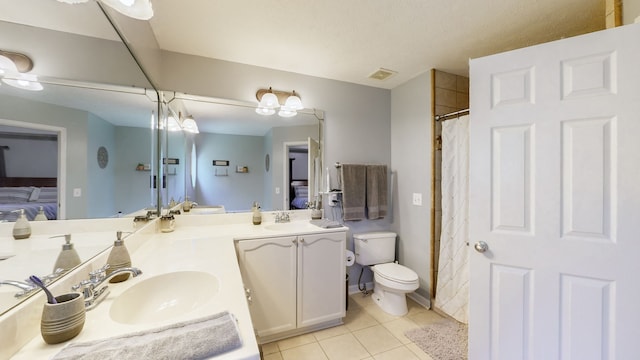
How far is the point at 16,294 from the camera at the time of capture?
0.58 meters

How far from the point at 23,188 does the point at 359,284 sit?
101 inches

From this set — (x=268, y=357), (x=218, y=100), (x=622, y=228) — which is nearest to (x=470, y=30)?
(x=622, y=228)

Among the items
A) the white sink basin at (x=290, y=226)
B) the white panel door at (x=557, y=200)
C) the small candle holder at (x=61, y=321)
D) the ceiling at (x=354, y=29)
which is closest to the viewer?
the small candle holder at (x=61, y=321)

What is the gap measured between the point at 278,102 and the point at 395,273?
1973 millimetres

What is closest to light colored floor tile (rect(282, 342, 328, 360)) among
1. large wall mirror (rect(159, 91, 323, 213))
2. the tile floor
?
the tile floor

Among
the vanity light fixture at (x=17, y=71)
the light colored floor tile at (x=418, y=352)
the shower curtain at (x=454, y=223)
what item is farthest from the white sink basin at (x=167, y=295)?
the shower curtain at (x=454, y=223)

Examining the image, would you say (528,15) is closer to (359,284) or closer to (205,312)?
(205,312)

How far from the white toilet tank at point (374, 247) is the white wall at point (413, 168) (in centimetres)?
17

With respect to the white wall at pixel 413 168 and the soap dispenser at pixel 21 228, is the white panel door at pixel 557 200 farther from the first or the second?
the soap dispenser at pixel 21 228

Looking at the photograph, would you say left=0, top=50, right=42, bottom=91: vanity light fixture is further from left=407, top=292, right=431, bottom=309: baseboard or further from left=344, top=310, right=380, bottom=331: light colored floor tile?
left=407, top=292, right=431, bottom=309: baseboard

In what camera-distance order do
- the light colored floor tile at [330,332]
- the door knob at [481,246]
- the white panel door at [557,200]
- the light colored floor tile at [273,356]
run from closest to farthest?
the white panel door at [557,200] → the door knob at [481,246] → the light colored floor tile at [273,356] → the light colored floor tile at [330,332]

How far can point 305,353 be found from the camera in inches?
65.5

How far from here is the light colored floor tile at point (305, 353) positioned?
5.33 feet

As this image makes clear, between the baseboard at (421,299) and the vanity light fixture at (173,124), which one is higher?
the vanity light fixture at (173,124)
